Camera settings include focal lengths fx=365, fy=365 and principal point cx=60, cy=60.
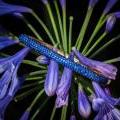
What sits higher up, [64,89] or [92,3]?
[92,3]

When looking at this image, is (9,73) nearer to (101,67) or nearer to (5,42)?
(5,42)

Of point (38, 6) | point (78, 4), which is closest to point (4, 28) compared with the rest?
point (38, 6)

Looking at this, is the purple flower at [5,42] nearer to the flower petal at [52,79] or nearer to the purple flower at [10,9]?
the purple flower at [10,9]

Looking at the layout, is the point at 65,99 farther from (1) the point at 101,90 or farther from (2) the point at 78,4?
(2) the point at 78,4

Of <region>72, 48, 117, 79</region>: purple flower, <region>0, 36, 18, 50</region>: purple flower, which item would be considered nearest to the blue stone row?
<region>72, 48, 117, 79</region>: purple flower

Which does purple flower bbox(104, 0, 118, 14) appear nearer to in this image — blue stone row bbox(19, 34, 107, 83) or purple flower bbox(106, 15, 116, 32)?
purple flower bbox(106, 15, 116, 32)

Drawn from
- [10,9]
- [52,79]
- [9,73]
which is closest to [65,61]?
[52,79]
